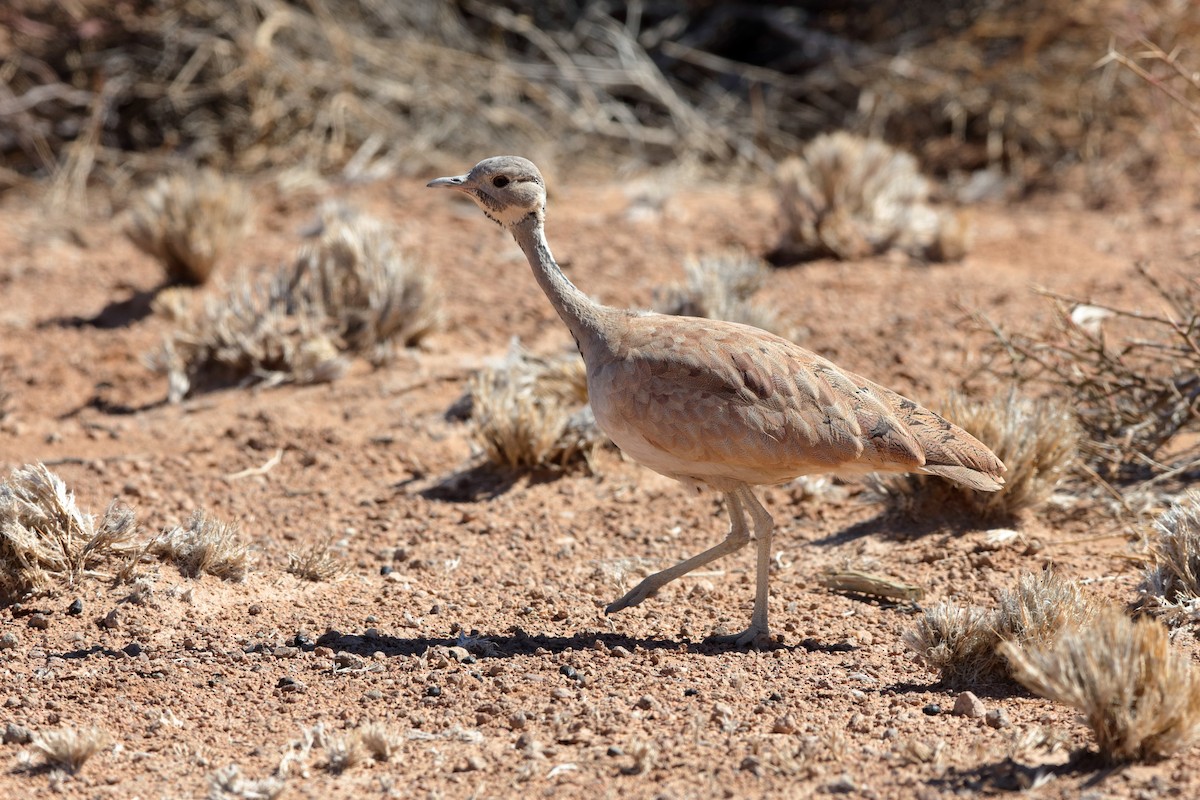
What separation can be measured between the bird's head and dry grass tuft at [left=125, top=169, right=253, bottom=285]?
15.4 feet

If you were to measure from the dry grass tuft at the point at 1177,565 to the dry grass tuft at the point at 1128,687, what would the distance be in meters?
1.23

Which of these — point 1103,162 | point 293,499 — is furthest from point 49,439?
point 1103,162

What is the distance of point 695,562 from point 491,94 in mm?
8072

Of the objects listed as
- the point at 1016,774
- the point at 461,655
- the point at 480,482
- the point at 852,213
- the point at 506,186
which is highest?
the point at 506,186

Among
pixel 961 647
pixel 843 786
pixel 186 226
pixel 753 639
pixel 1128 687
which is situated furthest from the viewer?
pixel 186 226

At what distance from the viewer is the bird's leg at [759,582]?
4965 millimetres

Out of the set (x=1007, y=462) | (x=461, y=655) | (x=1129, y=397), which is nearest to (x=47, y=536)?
(x=461, y=655)

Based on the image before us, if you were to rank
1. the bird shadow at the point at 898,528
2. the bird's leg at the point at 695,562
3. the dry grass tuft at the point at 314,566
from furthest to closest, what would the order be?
the bird shadow at the point at 898,528, the dry grass tuft at the point at 314,566, the bird's leg at the point at 695,562

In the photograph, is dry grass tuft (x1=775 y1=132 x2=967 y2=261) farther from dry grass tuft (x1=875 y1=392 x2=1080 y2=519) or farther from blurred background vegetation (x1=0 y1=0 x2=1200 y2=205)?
dry grass tuft (x1=875 y1=392 x2=1080 y2=519)

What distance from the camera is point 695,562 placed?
5.23 meters

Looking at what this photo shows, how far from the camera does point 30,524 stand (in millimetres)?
5258

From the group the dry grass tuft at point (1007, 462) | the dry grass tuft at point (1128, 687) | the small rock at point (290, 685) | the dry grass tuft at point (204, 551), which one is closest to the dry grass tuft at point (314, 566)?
the dry grass tuft at point (204, 551)

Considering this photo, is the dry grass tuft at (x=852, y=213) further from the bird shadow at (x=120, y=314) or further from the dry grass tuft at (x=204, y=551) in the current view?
the dry grass tuft at (x=204, y=551)

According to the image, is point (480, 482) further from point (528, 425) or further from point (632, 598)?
point (632, 598)
